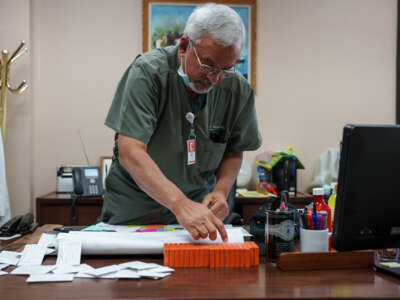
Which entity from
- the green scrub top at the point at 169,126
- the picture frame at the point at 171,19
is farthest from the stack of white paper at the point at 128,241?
the picture frame at the point at 171,19

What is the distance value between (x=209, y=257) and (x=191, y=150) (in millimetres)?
586

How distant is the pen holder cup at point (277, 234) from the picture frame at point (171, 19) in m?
2.46

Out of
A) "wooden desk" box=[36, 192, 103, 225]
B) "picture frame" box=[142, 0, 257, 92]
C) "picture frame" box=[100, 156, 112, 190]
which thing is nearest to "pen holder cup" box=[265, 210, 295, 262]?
"wooden desk" box=[36, 192, 103, 225]

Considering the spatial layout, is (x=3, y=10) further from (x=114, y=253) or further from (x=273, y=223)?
(x=273, y=223)

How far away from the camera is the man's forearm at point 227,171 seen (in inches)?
63.3

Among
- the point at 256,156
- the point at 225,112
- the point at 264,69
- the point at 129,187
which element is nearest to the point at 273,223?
the point at 225,112

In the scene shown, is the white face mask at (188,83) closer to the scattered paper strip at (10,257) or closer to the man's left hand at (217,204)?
the man's left hand at (217,204)

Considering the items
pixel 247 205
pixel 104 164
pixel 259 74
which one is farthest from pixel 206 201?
pixel 259 74

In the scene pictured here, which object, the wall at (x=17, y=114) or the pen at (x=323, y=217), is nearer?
the pen at (x=323, y=217)

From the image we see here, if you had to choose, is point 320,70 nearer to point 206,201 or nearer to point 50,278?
point 206,201

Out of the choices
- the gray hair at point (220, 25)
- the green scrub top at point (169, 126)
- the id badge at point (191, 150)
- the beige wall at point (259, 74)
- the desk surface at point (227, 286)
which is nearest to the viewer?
the desk surface at point (227, 286)

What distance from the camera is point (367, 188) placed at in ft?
3.15

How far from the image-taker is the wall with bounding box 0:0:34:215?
3141mm

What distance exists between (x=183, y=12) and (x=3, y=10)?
1.40m
